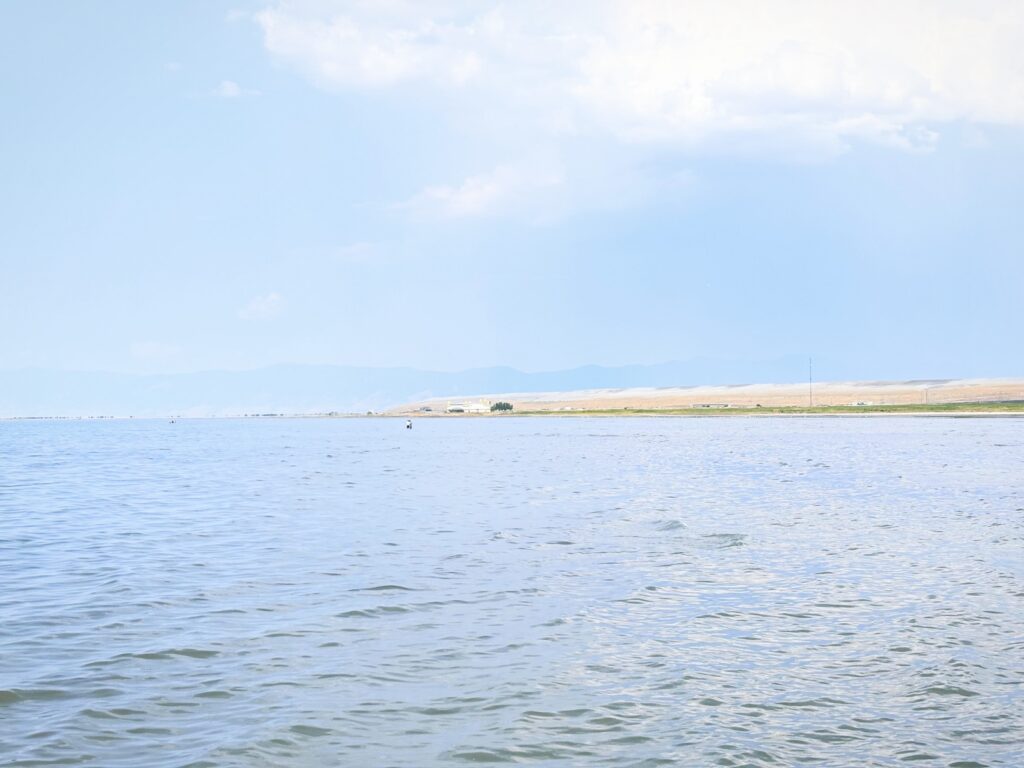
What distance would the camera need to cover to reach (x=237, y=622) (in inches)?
617

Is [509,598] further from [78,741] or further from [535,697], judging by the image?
[78,741]

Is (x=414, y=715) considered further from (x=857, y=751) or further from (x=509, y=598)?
(x=509, y=598)

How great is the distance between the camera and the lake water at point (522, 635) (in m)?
9.87

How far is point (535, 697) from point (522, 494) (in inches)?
1069

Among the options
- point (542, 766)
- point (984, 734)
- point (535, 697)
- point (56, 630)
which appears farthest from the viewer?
point (56, 630)

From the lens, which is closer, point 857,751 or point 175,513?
point 857,751

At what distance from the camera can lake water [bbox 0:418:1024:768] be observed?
9.87 metres

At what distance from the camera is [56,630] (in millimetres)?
15266

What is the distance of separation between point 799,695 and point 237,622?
31.2 feet

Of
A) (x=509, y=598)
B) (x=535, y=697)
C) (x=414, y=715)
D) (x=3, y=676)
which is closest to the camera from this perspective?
(x=414, y=715)

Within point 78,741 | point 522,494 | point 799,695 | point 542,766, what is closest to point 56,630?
point 78,741

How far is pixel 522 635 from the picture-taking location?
1444 centimetres

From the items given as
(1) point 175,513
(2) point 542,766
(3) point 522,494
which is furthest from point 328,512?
(2) point 542,766

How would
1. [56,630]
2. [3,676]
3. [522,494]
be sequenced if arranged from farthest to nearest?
[522,494]
[56,630]
[3,676]
